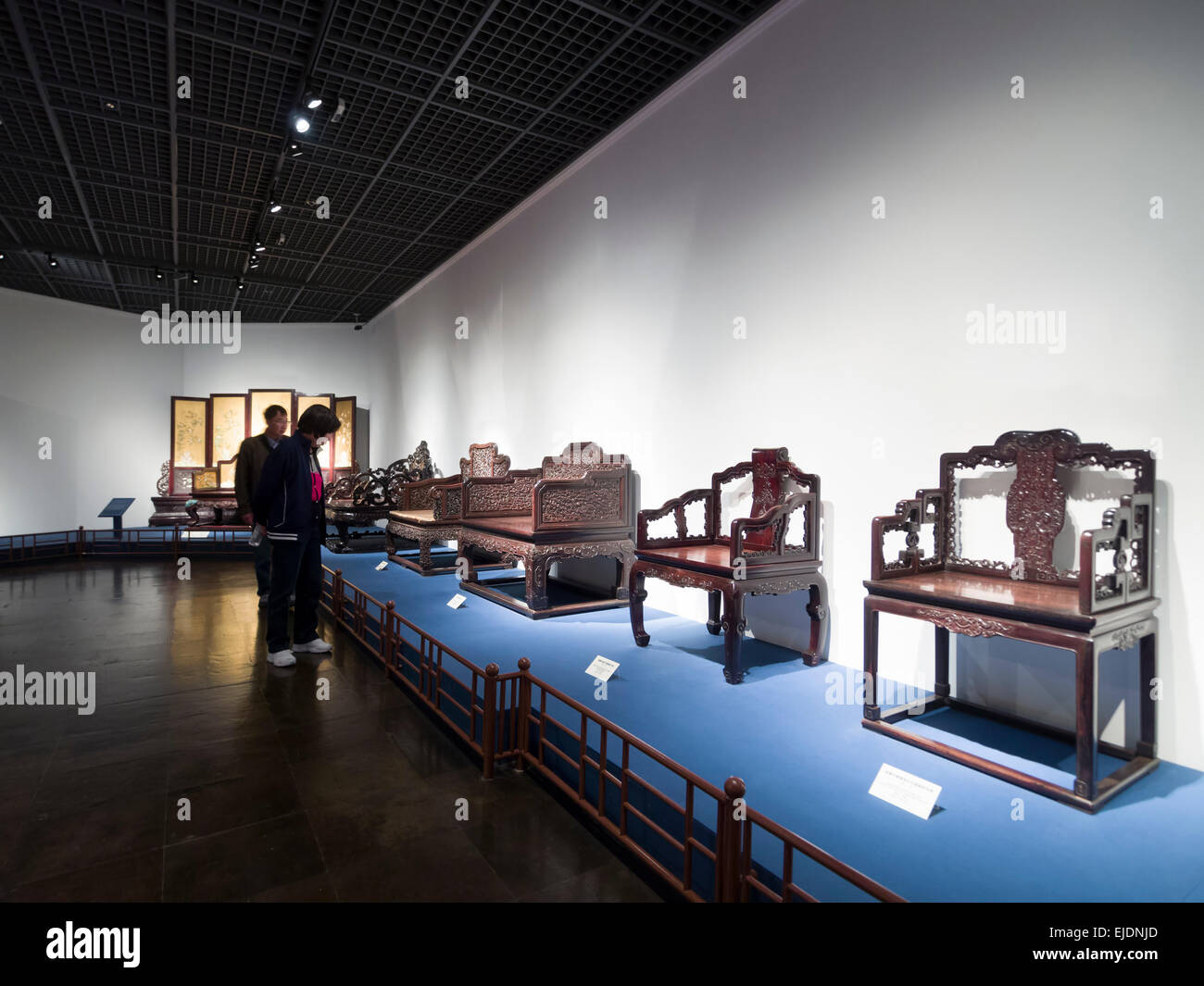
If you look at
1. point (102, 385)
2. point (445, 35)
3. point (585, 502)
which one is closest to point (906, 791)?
point (585, 502)

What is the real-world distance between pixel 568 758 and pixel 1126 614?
174 cm

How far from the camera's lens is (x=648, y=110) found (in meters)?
4.57

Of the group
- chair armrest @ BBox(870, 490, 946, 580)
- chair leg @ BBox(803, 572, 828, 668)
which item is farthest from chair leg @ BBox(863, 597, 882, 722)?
chair leg @ BBox(803, 572, 828, 668)

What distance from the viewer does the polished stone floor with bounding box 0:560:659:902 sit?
1677 mm

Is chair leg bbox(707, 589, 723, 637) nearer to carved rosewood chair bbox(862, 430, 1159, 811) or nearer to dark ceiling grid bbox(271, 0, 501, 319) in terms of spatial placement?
carved rosewood chair bbox(862, 430, 1159, 811)

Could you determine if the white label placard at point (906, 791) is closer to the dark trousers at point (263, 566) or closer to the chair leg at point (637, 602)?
the chair leg at point (637, 602)

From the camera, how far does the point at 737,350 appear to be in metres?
3.81

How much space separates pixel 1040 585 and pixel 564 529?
105 inches

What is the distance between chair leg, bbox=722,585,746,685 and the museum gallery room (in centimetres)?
2

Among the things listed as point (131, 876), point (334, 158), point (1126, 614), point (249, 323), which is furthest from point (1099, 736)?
point (249, 323)

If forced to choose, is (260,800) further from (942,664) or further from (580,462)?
(580,462)

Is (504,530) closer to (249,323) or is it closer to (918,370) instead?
(918,370)

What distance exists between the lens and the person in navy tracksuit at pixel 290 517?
348 centimetres

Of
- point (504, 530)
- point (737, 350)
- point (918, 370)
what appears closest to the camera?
point (918, 370)
